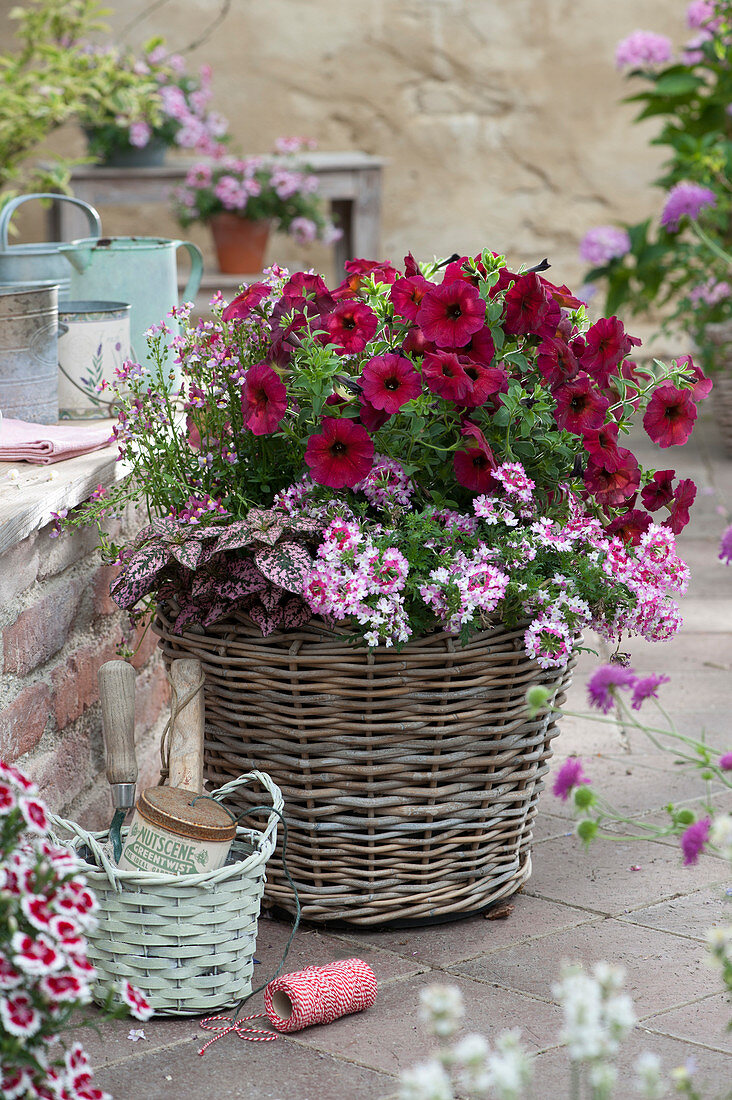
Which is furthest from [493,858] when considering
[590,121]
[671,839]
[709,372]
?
[590,121]

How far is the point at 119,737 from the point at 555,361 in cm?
74

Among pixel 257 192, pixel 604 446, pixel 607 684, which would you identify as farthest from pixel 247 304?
pixel 257 192

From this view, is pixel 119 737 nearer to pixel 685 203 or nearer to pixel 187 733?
pixel 187 733

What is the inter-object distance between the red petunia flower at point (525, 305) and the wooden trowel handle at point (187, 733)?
2.00 feet

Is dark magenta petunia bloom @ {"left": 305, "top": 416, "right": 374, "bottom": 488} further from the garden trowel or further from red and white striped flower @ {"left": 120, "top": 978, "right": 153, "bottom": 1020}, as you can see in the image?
red and white striped flower @ {"left": 120, "top": 978, "right": 153, "bottom": 1020}

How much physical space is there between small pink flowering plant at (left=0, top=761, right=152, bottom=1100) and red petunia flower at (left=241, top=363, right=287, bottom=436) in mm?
612

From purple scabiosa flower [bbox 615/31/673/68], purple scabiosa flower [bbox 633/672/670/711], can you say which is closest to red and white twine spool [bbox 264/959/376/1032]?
purple scabiosa flower [bbox 633/672/670/711]

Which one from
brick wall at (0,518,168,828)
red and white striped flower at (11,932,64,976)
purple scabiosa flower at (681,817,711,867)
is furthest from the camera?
brick wall at (0,518,168,828)

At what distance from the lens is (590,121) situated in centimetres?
609

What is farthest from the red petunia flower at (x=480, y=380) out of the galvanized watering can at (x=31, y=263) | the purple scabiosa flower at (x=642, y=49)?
the purple scabiosa flower at (x=642, y=49)

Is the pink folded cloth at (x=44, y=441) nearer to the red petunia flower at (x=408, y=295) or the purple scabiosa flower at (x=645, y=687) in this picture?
the red petunia flower at (x=408, y=295)

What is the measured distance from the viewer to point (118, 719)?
5.38ft

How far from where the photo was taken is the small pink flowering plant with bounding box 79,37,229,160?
13.0ft

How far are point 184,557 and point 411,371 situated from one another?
368mm
